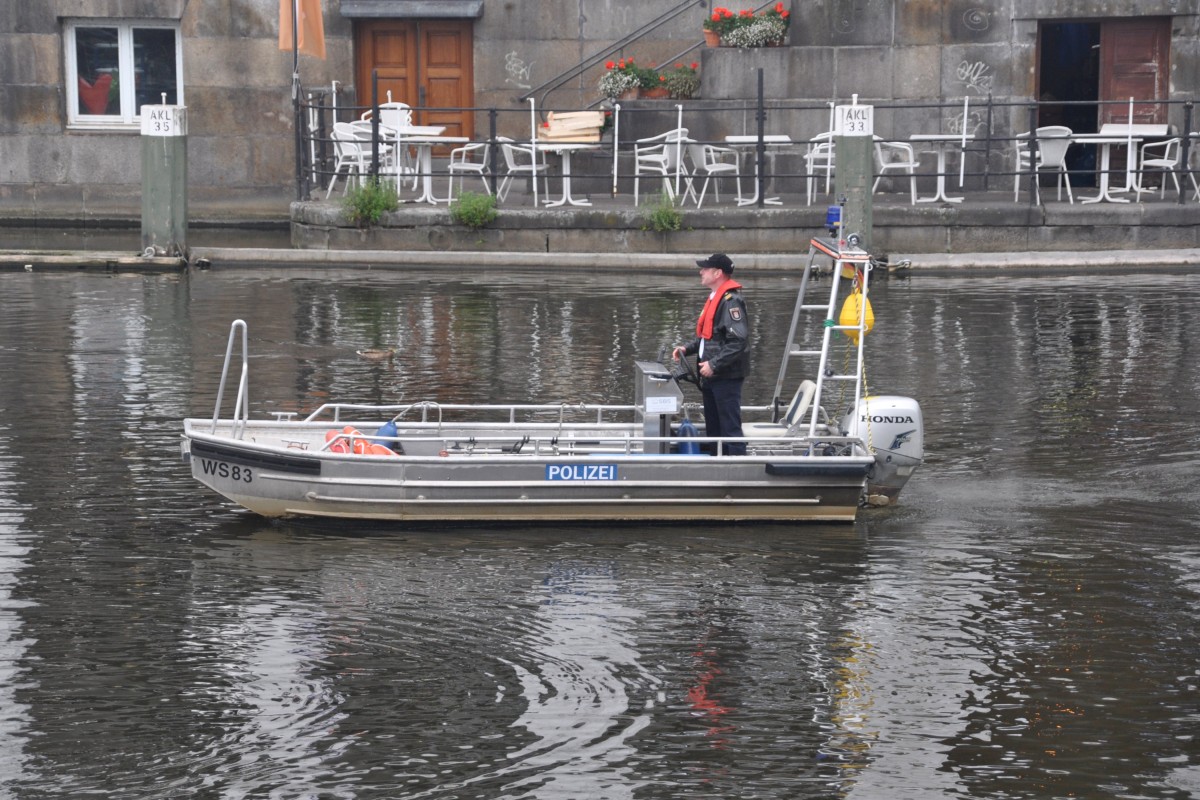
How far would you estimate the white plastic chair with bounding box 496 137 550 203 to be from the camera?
74.4 feet

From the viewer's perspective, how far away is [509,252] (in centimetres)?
2248

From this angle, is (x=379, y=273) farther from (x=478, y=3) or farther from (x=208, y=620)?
(x=208, y=620)

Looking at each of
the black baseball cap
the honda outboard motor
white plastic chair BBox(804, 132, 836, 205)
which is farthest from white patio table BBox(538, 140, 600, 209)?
the honda outboard motor

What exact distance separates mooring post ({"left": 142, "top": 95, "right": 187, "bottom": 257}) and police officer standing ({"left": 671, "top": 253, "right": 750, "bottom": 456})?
41.9ft

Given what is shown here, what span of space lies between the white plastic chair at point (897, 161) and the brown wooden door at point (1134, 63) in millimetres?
3056

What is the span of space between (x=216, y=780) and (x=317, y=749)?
460 millimetres

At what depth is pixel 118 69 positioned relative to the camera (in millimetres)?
27188

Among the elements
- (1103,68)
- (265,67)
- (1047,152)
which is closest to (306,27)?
(265,67)

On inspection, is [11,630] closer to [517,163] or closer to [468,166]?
[468,166]

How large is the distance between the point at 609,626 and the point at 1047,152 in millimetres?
15775

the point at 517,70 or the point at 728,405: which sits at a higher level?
the point at 517,70

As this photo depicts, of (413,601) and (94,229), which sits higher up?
(94,229)

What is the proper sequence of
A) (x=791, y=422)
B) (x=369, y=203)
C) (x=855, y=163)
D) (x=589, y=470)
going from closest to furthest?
(x=589, y=470) < (x=791, y=422) < (x=855, y=163) < (x=369, y=203)

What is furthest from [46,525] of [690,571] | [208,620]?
[690,571]
